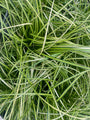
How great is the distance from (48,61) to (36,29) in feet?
0.38

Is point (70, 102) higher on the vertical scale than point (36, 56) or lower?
lower

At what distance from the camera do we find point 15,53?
470 millimetres

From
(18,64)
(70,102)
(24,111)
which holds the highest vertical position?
(18,64)

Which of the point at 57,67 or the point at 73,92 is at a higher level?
the point at 57,67

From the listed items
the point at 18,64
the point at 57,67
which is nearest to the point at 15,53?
the point at 18,64

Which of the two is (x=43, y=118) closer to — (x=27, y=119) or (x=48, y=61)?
(x=27, y=119)

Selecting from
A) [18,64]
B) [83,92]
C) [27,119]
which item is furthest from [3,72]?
[83,92]

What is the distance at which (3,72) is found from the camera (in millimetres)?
418

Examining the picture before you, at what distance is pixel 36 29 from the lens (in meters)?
0.45

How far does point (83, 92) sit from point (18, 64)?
241 millimetres

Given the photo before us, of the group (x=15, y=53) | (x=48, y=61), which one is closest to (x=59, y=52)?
(x=48, y=61)

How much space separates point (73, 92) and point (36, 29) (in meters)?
0.26

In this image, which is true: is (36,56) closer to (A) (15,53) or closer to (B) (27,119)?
(A) (15,53)

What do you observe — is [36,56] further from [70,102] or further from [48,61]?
[70,102]
